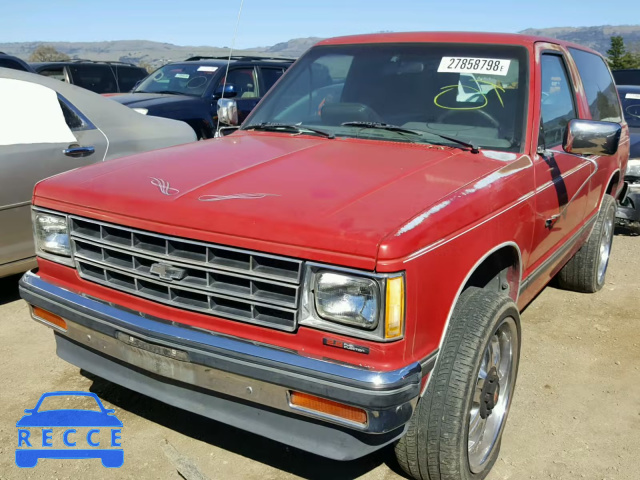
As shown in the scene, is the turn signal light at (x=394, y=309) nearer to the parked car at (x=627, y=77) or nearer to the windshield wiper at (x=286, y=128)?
the windshield wiper at (x=286, y=128)

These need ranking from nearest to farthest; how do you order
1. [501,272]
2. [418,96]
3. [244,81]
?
[501,272] → [418,96] → [244,81]

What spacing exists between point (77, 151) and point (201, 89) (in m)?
4.79

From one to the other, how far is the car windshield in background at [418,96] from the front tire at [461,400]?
102 centimetres

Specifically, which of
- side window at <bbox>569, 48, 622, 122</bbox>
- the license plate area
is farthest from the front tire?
side window at <bbox>569, 48, 622, 122</bbox>

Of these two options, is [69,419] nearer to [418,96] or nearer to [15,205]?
[15,205]

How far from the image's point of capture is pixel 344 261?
7.30ft

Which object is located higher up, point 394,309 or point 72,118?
point 72,118

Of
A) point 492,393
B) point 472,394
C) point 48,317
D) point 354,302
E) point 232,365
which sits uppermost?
point 354,302

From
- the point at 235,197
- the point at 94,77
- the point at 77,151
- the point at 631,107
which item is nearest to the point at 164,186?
the point at 235,197

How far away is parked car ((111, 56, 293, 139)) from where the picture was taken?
28.6 feet

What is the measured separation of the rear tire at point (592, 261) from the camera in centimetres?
507

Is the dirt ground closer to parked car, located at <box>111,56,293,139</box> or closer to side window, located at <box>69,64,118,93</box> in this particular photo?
parked car, located at <box>111,56,293,139</box>

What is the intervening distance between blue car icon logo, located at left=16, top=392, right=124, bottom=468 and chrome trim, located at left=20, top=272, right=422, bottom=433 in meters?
0.54

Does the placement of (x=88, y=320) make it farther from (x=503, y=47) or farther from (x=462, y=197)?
(x=503, y=47)
